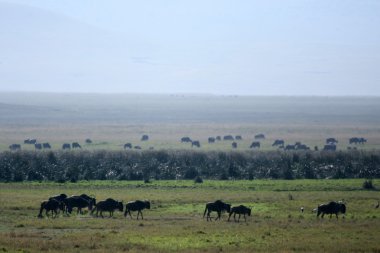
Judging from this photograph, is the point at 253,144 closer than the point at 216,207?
No

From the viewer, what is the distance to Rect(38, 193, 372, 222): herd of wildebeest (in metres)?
31.5

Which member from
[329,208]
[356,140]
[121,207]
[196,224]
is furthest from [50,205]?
[356,140]

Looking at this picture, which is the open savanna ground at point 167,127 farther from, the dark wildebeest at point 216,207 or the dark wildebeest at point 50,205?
the dark wildebeest at point 216,207

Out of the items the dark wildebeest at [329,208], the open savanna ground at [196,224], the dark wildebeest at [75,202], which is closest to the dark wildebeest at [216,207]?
the open savanna ground at [196,224]

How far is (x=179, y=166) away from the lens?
176 ft

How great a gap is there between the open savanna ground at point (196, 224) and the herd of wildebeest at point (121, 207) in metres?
0.47

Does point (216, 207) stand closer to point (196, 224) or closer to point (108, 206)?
point (196, 224)

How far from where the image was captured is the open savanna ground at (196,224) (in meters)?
24.0

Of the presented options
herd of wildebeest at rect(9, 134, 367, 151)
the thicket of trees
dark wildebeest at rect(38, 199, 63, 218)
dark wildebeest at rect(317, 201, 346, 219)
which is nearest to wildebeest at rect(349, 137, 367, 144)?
herd of wildebeest at rect(9, 134, 367, 151)

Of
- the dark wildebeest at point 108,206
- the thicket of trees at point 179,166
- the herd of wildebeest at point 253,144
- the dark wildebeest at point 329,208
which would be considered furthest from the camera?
the herd of wildebeest at point 253,144

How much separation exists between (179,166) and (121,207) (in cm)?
2109

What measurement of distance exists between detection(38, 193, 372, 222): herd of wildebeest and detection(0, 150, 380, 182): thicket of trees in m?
15.0

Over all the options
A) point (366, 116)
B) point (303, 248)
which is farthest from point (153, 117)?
point (303, 248)

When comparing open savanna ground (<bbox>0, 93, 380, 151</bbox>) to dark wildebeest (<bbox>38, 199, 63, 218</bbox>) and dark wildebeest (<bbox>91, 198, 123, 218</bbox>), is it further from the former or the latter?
dark wildebeest (<bbox>38, 199, 63, 218</bbox>)
